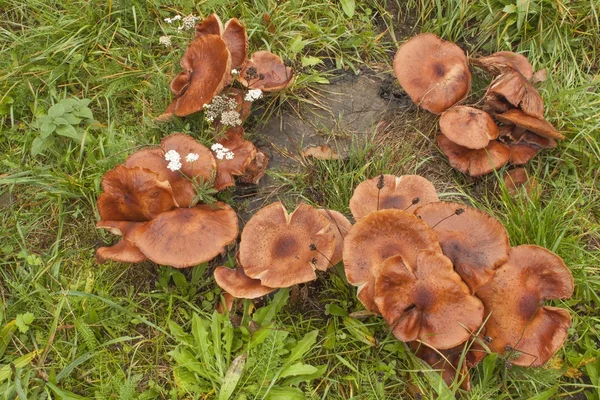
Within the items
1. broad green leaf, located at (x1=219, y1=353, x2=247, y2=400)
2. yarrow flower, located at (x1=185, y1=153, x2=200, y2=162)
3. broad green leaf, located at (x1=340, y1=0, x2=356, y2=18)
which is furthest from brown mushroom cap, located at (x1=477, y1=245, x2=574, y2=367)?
broad green leaf, located at (x1=340, y1=0, x2=356, y2=18)

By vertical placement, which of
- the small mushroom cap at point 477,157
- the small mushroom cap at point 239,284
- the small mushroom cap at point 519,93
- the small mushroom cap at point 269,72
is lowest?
the small mushroom cap at point 239,284

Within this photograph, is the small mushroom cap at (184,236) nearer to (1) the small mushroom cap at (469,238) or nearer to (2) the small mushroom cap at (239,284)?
(2) the small mushroom cap at (239,284)

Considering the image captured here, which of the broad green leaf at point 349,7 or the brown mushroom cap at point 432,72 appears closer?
the brown mushroom cap at point 432,72

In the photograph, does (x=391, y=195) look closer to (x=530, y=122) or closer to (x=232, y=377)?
(x=530, y=122)

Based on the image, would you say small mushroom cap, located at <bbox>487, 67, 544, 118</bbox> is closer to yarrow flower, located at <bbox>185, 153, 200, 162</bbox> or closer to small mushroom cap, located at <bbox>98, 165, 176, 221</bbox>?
yarrow flower, located at <bbox>185, 153, 200, 162</bbox>

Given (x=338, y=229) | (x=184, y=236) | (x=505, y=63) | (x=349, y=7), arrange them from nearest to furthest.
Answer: (x=184, y=236)
(x=338, y=229)
(x=505, y=63)
(x=349, y=7)

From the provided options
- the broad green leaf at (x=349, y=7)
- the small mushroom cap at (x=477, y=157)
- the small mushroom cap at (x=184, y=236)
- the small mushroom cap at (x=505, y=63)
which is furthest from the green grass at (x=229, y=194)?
the small mushroom cap at (x=184, y=236)

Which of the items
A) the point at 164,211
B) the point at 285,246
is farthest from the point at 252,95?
the point at 285,246

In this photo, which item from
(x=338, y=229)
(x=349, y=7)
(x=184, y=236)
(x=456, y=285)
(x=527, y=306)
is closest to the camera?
(x=456, y=285)
